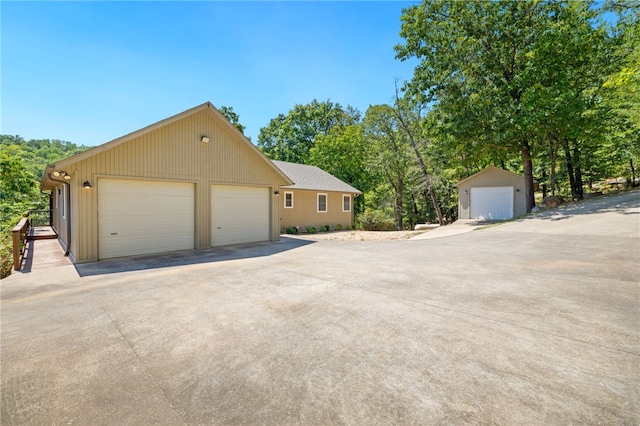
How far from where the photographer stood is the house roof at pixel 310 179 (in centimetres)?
1825

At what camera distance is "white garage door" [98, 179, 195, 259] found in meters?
8.14

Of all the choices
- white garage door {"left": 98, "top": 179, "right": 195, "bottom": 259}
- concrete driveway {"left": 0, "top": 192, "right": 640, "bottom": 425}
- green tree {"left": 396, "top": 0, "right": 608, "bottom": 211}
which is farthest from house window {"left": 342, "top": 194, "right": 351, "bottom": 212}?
concrete driveway {"left": 0, "top": 192, "right": 640, "bottom": 425}

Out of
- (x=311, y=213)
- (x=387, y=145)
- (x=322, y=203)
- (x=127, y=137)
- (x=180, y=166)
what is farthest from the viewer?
(x=387, y=145)

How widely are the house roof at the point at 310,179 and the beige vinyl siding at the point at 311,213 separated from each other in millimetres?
345

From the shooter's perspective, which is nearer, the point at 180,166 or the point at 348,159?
the point at 180,166

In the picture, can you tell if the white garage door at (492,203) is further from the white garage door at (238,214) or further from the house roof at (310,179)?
the white garage door at (238,214)

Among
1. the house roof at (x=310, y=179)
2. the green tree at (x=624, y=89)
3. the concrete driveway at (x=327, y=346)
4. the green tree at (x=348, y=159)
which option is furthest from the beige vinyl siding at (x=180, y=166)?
the green tree at (x=348, y=159)

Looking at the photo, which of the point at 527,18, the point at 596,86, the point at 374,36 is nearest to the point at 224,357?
Answer: the point at 374,36

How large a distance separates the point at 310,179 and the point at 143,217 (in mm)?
11735

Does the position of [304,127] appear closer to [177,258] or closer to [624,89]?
[624,89]

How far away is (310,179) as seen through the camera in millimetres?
19344

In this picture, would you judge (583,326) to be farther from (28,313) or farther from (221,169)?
(221,169)

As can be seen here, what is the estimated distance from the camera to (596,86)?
54.6ft

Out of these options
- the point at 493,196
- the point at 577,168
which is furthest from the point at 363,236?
the point at 577,168
